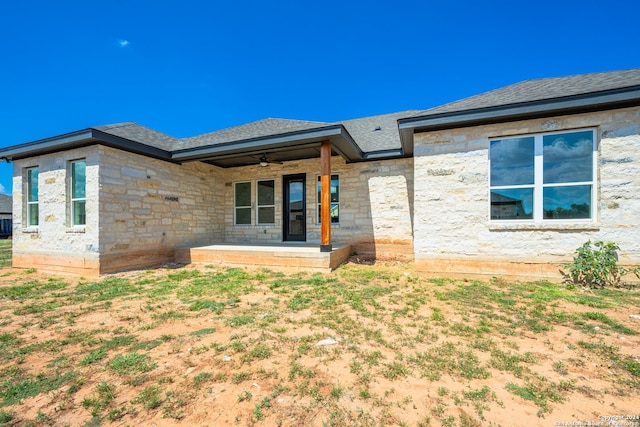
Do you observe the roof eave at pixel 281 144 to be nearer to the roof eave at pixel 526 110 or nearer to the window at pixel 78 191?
the roof eave at pixel 526 110

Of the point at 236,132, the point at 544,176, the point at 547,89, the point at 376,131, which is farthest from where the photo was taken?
the point at 376,131

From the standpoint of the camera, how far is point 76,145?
6.32 meters

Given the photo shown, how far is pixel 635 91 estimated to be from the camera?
4309mm

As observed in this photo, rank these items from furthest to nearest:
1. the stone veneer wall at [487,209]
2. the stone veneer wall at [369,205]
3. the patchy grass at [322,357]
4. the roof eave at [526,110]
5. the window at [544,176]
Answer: the stone veneer wall at [369,205] → the window at [544,176] → the stone veneer wall at [487,209] → the roof eave at [526,110] → the patchy grass at [322,357]

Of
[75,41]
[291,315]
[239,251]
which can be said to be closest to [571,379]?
[291,315]

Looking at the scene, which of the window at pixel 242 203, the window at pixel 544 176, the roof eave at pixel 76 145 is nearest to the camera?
the window at pixel 544 176

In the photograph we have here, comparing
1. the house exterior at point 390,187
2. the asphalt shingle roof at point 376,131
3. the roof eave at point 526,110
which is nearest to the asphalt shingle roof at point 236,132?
the house exterior at point 390,187

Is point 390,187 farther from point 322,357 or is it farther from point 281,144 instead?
point 322,357

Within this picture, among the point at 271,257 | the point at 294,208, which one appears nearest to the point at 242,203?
the point at 294,208

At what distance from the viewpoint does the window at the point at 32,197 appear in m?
7.27

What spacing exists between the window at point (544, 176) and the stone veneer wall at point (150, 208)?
28.8 feet

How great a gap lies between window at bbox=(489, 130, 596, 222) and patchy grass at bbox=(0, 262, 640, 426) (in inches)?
63.8

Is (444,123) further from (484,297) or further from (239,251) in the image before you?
(239,251)

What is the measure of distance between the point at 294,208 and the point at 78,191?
6.09 metres
